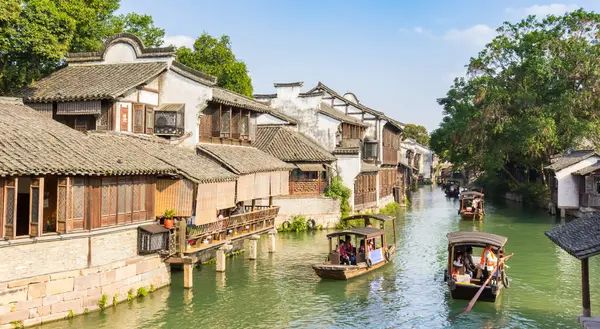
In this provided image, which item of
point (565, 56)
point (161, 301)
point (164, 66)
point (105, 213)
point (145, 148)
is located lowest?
point (161, 301)

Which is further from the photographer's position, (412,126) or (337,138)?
(412,126)

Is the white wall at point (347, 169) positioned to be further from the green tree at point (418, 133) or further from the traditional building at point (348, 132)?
the green tree at point (418, 133)

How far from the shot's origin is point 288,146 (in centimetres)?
4291

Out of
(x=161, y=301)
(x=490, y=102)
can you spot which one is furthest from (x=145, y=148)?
(x=490, y=102)

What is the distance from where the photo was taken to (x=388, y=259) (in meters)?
29.0

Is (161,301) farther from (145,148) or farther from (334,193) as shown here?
(334,193)

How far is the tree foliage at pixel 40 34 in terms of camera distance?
26906 mm

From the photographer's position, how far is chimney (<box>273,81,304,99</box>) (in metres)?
47.5

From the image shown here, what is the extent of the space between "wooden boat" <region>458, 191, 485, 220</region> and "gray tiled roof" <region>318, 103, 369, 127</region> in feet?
37.9

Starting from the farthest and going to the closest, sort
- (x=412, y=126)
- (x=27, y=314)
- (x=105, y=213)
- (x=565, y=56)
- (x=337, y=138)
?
(x=412, y=126)
(x=565, y=56)
(x=337, y=138)
(x=105, y=213)
(x=27, y=314)

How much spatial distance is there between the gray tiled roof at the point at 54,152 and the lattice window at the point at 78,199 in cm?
66

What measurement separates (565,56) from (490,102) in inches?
315

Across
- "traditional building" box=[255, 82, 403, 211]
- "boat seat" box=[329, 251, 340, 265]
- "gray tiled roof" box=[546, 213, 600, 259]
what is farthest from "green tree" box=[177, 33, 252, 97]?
"gray tiled roof" box=[546, 213, 600, 259]

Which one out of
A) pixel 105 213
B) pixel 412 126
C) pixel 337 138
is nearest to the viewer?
pixel 105 213
